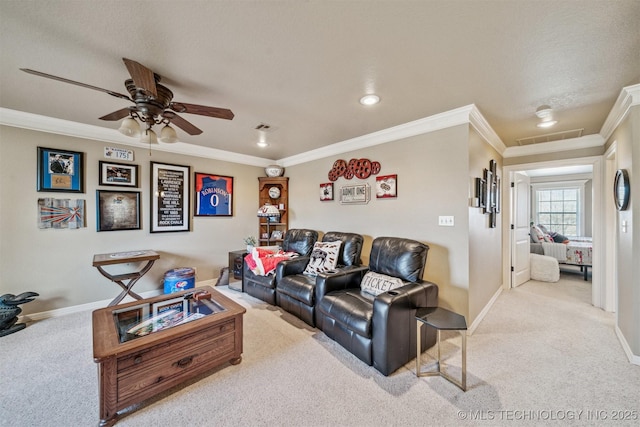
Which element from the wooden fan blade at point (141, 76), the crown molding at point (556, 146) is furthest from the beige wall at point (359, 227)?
the wooden fan blade at point (141, 76)

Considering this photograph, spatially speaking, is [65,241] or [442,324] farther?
[65,241]

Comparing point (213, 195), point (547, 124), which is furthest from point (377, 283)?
point (213, 195)

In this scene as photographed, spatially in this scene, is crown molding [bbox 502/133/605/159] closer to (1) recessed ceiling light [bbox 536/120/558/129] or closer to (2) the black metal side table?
(1) recessed ceiling light [bbox 536/120/558/129]

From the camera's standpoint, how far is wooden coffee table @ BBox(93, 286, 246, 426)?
1.52 meters

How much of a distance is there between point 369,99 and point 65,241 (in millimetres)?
4005

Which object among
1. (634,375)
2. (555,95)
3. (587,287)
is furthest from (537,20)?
(587,287)

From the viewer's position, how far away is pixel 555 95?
228 cm

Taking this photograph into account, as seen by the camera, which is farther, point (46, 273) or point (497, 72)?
point (46, 273)

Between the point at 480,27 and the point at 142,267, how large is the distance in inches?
176

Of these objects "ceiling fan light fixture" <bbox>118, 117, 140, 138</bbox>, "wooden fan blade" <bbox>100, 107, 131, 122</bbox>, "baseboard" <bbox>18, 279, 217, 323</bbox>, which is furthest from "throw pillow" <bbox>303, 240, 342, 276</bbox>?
"baseboard" <bbox>18, 279, 217, 323</bbox>

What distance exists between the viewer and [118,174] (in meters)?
3.44

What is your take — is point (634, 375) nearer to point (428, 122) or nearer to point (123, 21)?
point (428, 122)

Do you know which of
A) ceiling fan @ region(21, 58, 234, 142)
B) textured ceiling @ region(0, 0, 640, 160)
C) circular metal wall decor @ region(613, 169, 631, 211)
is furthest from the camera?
circular metal wall decor @ region(613, 169, 631, 211)

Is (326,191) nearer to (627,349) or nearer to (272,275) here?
(272,275)
